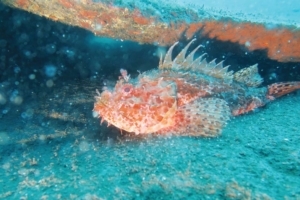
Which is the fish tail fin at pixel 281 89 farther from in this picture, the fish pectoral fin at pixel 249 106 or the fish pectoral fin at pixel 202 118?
the fish pectoral fin at pixel 202 118

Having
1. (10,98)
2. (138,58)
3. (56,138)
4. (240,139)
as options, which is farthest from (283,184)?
(10,98)

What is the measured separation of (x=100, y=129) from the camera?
179 inches

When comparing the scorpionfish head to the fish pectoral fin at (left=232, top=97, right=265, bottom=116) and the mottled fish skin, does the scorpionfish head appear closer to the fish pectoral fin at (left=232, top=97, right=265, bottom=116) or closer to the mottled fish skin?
the mottled fish skin

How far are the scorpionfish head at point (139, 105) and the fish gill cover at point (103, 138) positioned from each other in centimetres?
24

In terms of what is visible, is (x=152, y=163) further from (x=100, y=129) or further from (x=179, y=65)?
(x=179, y=65)

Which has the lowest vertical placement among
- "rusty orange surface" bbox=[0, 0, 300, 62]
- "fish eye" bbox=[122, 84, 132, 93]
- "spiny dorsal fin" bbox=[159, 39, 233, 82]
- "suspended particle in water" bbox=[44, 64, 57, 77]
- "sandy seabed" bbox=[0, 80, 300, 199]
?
"sandy seabed" bbox=[0, 80, 300, 199]

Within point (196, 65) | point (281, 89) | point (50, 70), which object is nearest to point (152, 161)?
point (196, 65)

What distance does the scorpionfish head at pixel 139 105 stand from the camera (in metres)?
4.25

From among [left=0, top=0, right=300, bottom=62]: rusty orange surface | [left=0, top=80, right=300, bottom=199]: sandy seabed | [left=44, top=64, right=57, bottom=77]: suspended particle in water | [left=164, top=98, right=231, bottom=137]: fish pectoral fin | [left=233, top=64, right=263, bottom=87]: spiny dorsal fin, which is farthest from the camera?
[left=44, top=64, right=57, bottom=77]: suspended particle in water

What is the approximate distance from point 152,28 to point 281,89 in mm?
2803

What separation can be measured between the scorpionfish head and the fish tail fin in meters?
2.03

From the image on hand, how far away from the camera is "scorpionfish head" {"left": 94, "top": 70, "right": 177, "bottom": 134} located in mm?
4254

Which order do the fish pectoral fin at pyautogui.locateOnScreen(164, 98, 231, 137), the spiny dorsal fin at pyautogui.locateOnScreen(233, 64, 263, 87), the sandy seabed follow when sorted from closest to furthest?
the sandy seabed, the fish pectoral fin at pyautogui.locateOnScreen(164, 98, 231, 137), the spiny dorsal fin at pyautogui.locateOnScreen(233, 64, 263, 87)

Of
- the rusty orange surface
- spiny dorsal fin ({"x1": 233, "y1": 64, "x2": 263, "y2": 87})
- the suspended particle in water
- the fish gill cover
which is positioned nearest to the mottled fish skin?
spiny dorsal fin ({"x1": 233, "y1": 64, "x2": 263, "y2": 87})
